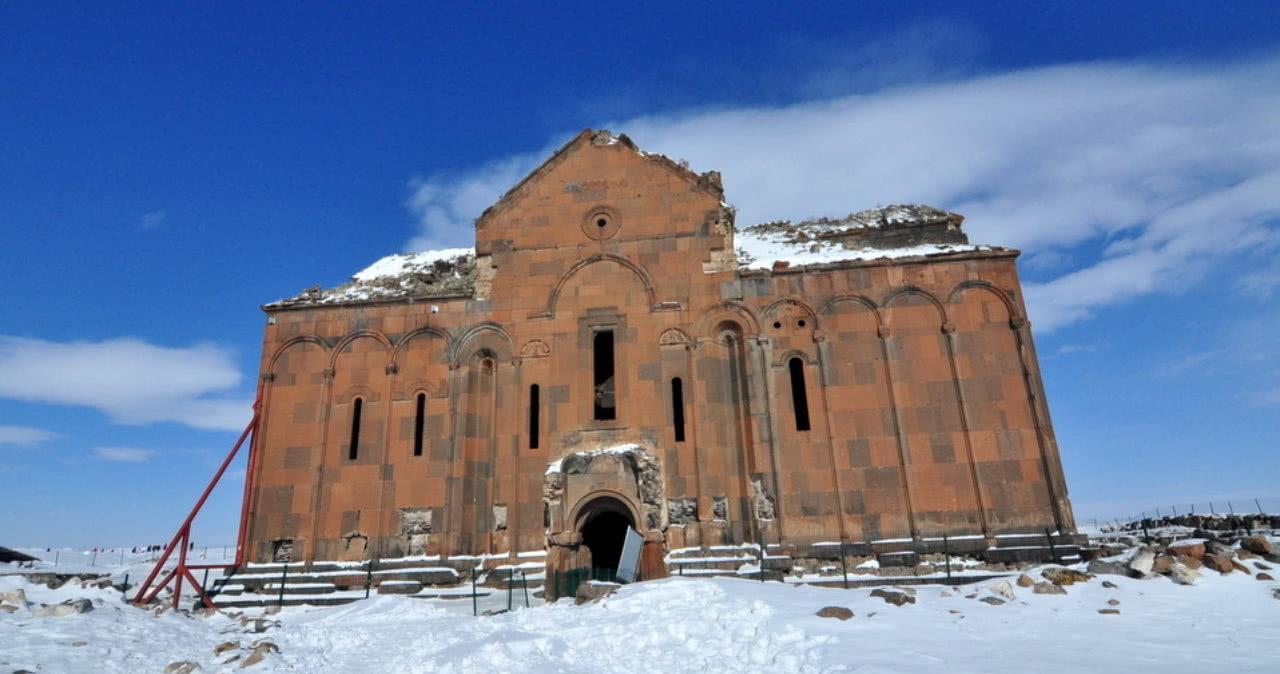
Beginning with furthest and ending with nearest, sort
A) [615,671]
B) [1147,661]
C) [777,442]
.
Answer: [777,442]
[615,671]
[1147,661]

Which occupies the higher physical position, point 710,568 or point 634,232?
point 634,232

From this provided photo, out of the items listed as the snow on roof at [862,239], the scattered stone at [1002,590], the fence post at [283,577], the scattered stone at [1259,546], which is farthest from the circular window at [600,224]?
the scattered stone at [1259,546]

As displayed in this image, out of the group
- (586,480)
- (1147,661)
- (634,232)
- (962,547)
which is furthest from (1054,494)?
(634,232)

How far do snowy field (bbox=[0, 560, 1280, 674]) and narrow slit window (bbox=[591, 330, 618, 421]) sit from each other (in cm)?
566

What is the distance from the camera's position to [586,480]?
51.9ft

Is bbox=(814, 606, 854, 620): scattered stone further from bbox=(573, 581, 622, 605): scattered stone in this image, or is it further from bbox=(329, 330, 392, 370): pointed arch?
bbox=(329, 330, 392, 370): pointed arch

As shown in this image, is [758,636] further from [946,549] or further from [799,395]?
[799,395]

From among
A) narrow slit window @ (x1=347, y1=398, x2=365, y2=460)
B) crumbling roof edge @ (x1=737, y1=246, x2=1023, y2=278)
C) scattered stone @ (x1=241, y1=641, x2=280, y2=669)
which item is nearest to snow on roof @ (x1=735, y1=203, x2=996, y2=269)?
crumbling roof edge @ (x1=737, y1=246, x2=1023, y2=278)

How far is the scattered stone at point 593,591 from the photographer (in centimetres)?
1205

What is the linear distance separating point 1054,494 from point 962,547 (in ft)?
7.48

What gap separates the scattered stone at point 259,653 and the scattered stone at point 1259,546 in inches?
606

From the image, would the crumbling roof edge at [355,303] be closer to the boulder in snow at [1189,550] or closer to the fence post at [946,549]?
the fence post at [946,549]

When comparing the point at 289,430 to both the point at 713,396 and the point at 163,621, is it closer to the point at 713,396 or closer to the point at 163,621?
the point at 163,621

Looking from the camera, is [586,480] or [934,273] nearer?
[586,480]
